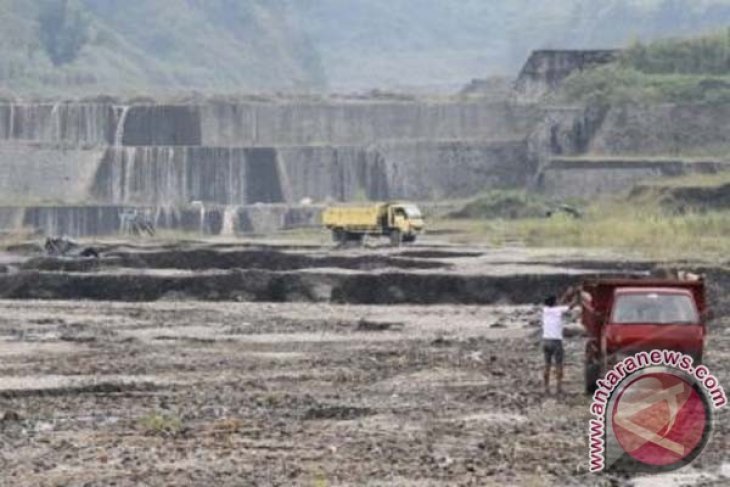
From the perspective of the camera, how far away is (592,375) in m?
26.1

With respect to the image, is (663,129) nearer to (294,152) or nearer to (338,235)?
(294,152)

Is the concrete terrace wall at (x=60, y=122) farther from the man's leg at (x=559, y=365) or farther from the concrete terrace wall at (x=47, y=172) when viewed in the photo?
the man's leg at (x=559, y=365)

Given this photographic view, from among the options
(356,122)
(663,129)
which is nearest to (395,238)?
(663,129)

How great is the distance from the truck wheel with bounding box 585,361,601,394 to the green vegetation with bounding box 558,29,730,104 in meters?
73.1

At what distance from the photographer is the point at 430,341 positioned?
3556cm

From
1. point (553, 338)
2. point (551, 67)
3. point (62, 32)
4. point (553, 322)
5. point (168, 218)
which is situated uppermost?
point (62, 32)

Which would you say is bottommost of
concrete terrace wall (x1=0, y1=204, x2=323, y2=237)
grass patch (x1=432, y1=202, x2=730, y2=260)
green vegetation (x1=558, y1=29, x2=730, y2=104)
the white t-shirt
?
concrete terrace wall (x1=0, y1=204, x2=323, y2=237)

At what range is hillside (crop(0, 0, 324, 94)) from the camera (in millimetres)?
165625

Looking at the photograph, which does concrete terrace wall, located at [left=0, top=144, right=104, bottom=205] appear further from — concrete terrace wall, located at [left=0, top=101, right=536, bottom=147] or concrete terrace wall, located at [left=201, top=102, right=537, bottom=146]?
concrete terrace wall, located at [left=201, top=102, right=537, bottom=146]

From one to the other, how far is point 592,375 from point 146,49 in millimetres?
165039

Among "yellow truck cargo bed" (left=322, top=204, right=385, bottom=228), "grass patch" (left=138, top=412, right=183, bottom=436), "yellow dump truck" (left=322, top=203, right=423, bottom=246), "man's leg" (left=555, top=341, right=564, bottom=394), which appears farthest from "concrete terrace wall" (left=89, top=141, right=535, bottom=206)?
"grass patch" (left=138, top=412, right=183, bottom=436)

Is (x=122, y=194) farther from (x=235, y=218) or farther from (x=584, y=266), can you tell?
(x=584, y=266)

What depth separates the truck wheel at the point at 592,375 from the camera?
25828mm

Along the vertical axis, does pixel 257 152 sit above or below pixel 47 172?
above
